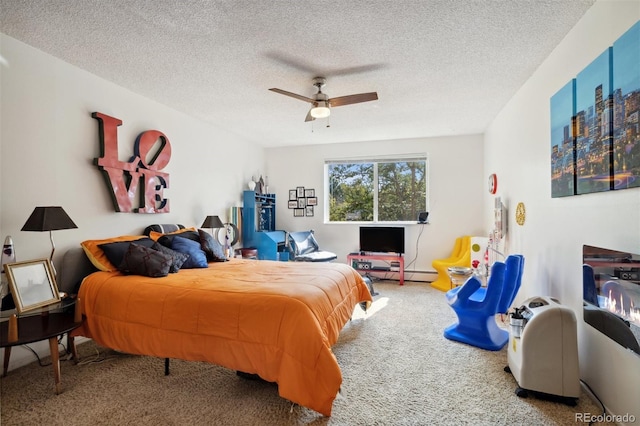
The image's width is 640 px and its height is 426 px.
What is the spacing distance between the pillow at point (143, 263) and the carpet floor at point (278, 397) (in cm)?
71

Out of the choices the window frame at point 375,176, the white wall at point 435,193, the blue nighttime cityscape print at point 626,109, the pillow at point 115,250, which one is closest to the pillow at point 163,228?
Result: the pillow at point 115,250

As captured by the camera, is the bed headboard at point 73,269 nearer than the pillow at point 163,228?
Yes

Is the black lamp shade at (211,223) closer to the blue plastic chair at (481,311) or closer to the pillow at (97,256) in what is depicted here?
the pillow at (97,256)

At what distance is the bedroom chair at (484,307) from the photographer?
2684 millimetres

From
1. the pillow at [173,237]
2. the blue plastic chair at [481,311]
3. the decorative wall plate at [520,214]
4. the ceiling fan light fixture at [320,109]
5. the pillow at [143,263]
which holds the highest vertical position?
the ceiling fan light fixture at [320,109]

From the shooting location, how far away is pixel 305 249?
529cm

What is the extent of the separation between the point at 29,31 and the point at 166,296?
2214 millimetres

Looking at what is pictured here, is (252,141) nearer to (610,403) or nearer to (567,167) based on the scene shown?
(567,167)

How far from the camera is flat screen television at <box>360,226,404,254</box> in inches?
208

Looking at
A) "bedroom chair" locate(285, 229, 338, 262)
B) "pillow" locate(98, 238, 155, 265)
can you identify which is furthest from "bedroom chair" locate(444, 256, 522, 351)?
"pillow" locate(98, 238, 155, 265)

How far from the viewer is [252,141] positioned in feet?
18.9

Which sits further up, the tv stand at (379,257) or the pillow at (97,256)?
the pillow at (97,256)

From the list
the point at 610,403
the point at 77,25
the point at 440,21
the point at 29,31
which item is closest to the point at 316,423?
the point at 610,403

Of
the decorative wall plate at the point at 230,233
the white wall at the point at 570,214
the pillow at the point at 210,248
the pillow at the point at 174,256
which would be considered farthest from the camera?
the decorative wall plate at the point at 230,233
